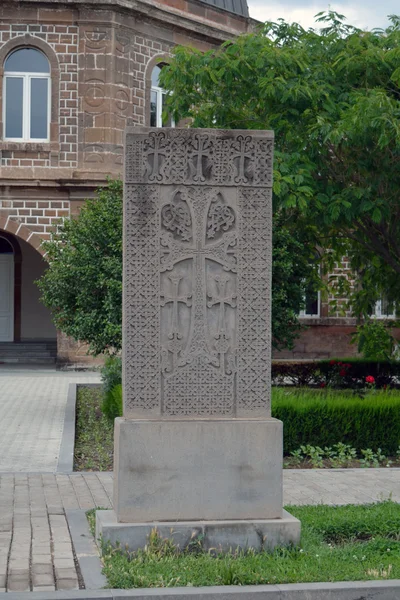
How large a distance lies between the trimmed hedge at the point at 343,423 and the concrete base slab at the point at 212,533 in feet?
15.6

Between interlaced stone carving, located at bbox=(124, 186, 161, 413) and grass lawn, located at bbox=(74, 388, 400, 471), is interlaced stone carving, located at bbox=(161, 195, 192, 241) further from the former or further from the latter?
grass lawn, located at bbox=(74, 388, 400, 471)

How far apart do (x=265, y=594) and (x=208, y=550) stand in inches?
35.0

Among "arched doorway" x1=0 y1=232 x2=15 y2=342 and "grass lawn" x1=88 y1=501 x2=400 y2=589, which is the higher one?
"arched doorway" x1=0 y1=232 x2=15 y2=342

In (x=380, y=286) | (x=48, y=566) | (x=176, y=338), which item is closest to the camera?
Result: (x=48, y=566)

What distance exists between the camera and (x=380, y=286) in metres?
17.5

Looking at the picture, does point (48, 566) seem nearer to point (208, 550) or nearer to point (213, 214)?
point (208, 550)

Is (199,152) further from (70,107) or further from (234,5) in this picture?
(234,5)

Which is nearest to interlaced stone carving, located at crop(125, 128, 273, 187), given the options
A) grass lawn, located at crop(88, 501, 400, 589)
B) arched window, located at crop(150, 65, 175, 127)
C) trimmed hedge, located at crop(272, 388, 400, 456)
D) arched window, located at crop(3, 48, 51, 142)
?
grass lawn, located at crop(88, 501, 400, 589)

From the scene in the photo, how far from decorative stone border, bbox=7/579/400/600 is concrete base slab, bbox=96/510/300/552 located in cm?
79

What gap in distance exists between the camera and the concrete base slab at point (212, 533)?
249 inches

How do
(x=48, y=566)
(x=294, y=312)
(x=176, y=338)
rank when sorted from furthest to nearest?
1. (x=294, y=312)
2. (x=176, y=338)
3. (x=48, y=566)

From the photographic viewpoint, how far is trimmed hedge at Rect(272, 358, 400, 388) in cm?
1770

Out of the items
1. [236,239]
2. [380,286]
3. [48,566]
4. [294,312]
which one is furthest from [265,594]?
[380,286]

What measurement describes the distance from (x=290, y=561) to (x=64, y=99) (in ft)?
67.4
